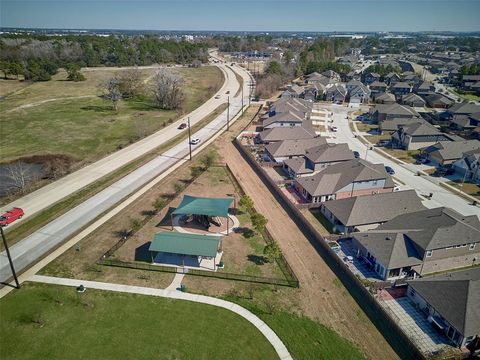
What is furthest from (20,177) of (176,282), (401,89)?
(401,89)

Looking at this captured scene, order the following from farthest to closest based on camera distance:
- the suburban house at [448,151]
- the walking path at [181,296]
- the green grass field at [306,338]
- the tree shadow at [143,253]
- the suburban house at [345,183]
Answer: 1. the suburban house at [448,151]
2. the suburban house at [345,183]
3. the tree shadow at [143,253]
4. the walking path at [181,296]
5. the green grass field at [306,338]

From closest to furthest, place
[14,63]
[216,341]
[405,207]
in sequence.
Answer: [216,341] < [405,207] < [14,63]

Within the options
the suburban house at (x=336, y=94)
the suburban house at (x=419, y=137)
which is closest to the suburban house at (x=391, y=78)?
the suburban house at (x=336, y=94)

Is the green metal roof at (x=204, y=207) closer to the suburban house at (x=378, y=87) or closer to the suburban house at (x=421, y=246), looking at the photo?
the suburban house at (x=421, y=246)

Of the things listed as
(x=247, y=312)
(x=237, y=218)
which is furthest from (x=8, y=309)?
(x=237, y=218)

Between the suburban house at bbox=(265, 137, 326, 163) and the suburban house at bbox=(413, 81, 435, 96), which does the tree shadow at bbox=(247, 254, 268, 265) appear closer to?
the suburban house at bbox=(265, 137, 326, 163)

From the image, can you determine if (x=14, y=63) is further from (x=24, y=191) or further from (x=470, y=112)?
(x=470, y=112)
